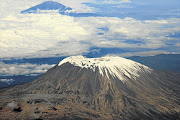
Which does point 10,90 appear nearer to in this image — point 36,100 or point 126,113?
point 36,100

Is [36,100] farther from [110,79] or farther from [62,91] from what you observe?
[110,79]

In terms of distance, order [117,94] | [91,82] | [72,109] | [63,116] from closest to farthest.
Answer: [63,116], [72,109], [117,94], [91,82]

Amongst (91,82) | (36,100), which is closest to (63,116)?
(36,100)

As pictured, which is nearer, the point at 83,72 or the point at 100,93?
the point at 100,93

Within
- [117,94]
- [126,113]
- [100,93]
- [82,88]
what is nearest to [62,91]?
[82,88]

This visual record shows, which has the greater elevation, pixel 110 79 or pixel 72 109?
pixel 110 79

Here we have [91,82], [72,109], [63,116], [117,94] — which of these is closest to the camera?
[63,116]
